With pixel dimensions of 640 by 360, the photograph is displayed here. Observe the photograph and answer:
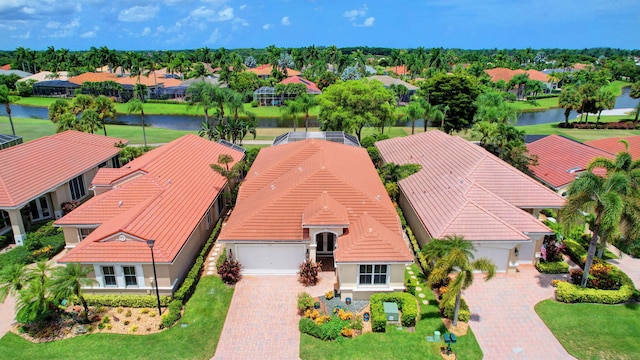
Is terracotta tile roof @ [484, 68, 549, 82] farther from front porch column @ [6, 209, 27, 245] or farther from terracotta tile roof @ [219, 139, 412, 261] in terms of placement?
front porch column @ [6, 209, 27, 245]

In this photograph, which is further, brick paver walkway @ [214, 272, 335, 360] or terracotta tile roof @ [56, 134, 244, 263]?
terracotta tile roof @ [56, 134, 244, 263]

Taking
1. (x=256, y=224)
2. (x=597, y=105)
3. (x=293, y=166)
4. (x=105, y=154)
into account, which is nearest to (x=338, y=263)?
(x=256, y=224)

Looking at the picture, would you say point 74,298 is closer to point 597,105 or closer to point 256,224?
point 256,224

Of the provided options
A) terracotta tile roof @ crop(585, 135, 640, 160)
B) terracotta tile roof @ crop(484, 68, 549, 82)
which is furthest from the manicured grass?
terracotta tile roof @ crop(484, 68, 549, 82)

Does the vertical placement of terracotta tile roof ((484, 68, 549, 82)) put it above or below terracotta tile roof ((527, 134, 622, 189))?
above

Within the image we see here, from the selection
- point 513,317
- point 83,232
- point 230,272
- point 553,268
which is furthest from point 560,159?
point 83,232

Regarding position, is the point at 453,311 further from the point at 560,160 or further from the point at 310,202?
the point at 560,160
